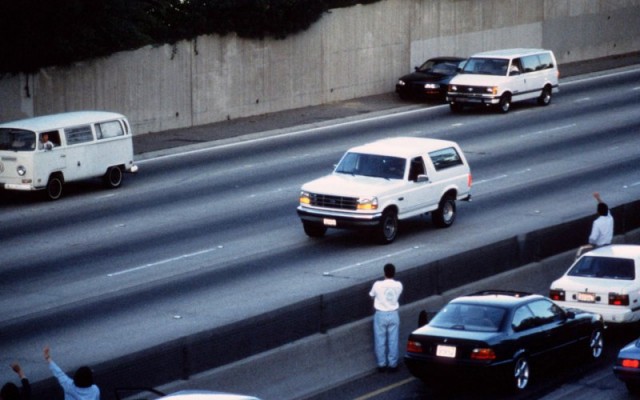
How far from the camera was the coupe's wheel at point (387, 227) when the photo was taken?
26716mm

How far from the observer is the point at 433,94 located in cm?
4738

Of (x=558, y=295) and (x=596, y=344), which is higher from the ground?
(x=558, y=295)

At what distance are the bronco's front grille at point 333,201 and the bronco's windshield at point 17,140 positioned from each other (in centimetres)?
798

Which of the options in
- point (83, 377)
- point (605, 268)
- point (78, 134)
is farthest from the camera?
point (78, 134)

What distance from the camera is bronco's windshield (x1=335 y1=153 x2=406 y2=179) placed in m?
27.3

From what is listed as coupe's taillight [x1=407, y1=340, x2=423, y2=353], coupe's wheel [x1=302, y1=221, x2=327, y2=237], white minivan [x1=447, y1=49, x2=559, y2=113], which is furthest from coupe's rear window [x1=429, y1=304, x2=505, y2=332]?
white minivan [x1=447, y1=49, x2=559, y2=113]

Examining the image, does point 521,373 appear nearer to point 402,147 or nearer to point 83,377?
point 83,377

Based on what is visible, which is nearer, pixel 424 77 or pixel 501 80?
pixel 501 80

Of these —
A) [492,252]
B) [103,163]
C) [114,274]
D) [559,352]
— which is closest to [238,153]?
[103,163]

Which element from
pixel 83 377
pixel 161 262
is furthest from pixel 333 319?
pixel 161 262

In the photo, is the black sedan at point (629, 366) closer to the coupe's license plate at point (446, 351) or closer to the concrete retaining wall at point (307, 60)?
the coupe's license plate at point (446, 351)

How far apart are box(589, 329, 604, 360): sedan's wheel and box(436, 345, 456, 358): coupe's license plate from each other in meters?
3.06

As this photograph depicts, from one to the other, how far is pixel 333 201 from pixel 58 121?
873 centimetres

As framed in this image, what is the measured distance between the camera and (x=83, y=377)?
1379 cm
